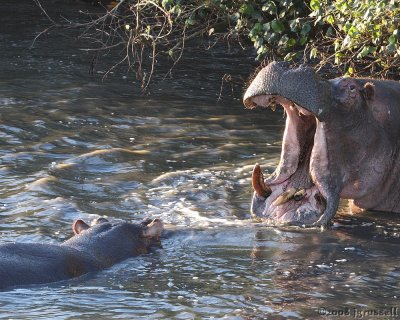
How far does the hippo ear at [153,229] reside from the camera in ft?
20.9

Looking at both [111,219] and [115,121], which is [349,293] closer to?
[111,219]

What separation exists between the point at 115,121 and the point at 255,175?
3810 millimetres

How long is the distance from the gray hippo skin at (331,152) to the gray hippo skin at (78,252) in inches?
34.0

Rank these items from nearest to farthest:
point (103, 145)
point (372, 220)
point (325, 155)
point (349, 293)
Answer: point (349, 293), point (325, 155), point (372, 220), point (103, 145)

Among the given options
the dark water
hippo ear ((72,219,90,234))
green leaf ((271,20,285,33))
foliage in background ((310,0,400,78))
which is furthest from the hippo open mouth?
green leaf ((271,20,285,33))

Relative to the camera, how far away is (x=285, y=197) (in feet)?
22.1

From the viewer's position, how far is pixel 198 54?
14477mm

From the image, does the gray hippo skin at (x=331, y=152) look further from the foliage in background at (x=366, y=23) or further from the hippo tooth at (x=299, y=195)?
the foliage in background at (x=366, y=23)

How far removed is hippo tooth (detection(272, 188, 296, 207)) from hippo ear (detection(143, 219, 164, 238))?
82cm

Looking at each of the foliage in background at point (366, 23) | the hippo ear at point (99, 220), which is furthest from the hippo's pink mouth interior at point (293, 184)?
the foliage in background at point (366, 23)

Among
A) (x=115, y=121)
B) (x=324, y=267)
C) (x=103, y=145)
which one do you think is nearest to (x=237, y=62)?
(x=115, y=121)

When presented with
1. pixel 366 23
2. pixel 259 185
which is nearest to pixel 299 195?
pixel 259 185

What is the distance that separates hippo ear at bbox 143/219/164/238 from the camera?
6383mm

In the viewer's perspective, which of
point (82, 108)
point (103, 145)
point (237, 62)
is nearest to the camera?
point (103, 145)
